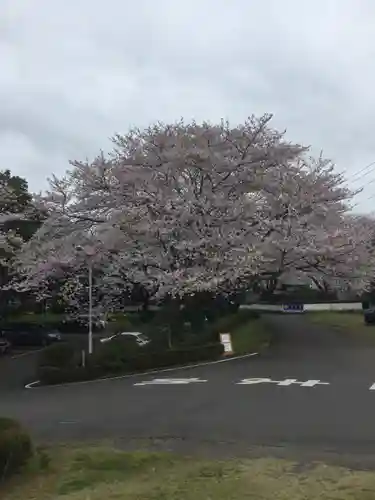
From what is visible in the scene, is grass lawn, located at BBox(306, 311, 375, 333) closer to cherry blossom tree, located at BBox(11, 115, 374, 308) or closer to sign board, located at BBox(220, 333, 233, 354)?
cherry blossom tree, located at BBox(11, 115, 374, 308)

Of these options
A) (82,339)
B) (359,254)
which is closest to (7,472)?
(359,254)

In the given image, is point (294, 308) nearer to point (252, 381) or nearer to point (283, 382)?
point (252, 381)

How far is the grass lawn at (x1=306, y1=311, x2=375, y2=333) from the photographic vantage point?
35309 millimetres

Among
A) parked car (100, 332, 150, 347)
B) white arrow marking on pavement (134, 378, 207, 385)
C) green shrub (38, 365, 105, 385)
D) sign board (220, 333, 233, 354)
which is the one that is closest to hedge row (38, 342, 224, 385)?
green shrub (38, 365, 105, 385)

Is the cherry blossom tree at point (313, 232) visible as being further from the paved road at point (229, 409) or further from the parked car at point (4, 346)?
the parked car at point (4, 346)

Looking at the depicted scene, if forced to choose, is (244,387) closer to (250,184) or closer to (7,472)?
(7,472)

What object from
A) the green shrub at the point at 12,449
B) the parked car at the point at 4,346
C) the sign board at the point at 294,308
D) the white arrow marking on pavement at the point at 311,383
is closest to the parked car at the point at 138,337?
the parked car at the point at 4,346

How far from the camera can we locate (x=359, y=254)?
29.2 m

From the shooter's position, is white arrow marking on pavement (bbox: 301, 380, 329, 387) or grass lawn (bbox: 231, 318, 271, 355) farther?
grass lawn (bbox: 231, 318, 271, 355)

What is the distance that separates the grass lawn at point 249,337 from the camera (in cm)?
2607

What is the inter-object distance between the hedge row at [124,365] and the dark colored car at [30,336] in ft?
51.0

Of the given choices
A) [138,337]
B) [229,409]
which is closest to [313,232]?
[138,337]

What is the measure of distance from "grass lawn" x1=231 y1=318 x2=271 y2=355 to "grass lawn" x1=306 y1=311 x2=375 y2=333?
5.40 metres

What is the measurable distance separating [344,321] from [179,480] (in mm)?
34708
